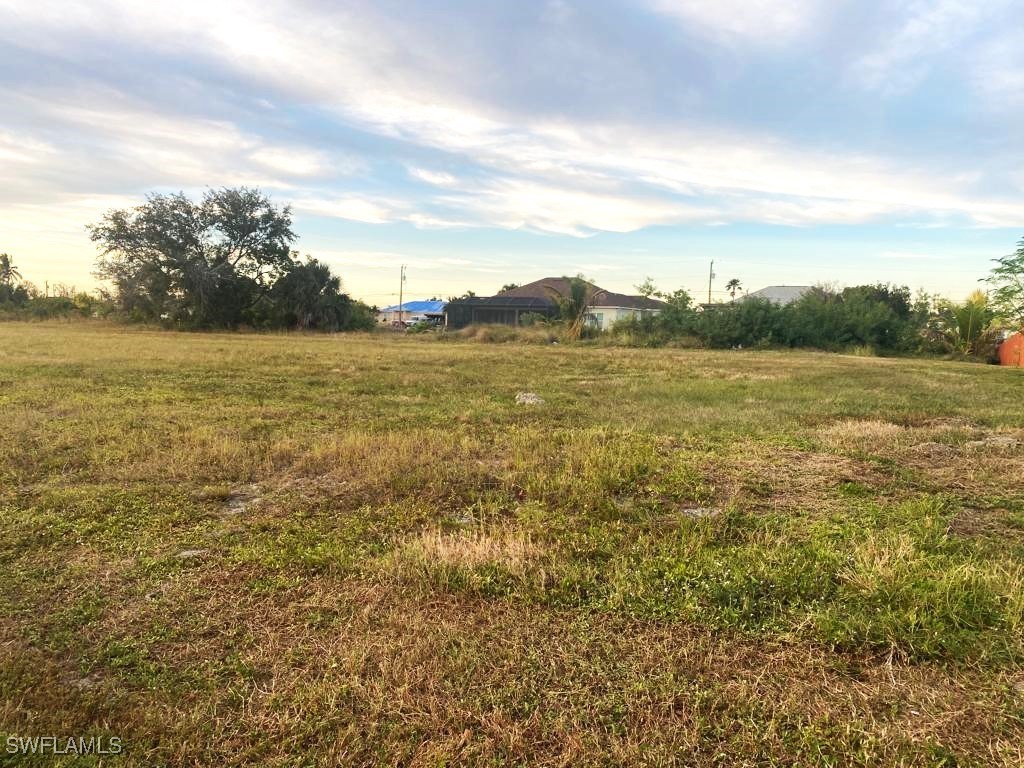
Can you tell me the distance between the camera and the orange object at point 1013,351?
903 inches

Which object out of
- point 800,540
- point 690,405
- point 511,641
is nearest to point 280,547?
point 511,641

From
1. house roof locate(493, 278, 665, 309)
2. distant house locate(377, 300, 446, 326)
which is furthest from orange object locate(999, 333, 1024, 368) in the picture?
distant house locate(377, 300, 446, 326)

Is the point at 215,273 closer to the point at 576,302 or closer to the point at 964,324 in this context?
the point at 576,302

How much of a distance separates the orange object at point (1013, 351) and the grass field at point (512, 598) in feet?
74.2

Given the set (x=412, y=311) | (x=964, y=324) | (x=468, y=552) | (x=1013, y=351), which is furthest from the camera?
(x=412, y=311)

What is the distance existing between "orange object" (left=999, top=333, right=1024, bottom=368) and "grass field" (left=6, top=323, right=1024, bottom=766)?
74.2ft

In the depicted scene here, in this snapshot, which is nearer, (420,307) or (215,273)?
(215,273)

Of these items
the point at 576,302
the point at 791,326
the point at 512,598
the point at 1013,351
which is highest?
the point at 576,302

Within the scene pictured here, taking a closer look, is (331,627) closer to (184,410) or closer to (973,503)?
(973,503)

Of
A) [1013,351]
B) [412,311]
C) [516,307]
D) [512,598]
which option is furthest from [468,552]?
[412,311]

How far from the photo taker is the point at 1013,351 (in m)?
23.6

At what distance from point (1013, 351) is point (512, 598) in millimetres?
28756

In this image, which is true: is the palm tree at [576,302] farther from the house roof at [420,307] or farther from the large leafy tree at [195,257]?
the house roof at [420,307]

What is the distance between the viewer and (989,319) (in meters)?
25.0
